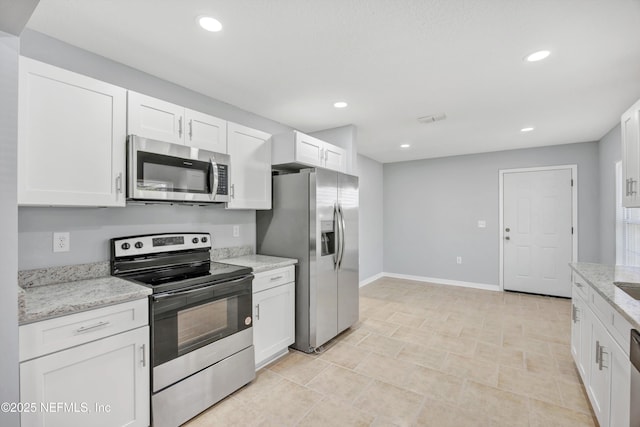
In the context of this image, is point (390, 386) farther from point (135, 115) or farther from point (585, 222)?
point (585, 222)

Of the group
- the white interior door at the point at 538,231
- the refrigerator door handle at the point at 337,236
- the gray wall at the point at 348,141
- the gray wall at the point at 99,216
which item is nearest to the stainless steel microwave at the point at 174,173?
the gray wall at the point at 99,216

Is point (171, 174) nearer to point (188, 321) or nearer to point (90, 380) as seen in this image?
point (188, 321)

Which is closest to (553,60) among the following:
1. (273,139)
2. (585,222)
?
(273,139)

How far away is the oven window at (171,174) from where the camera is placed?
6.52 ft

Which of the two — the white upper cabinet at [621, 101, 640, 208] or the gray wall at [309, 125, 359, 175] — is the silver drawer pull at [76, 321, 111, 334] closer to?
the gray wall at [309, 125, 359, 175]

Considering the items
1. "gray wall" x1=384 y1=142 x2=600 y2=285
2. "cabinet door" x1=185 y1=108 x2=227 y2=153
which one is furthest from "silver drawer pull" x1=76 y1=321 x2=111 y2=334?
"gray wall" x1=384 y1=142 x2=600 y2=285

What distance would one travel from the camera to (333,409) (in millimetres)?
2068

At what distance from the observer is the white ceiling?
1.64 m

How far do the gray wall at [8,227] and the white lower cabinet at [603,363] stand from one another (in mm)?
2621

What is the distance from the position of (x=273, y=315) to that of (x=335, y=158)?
1.85 m

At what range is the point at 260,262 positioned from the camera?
8.84ft

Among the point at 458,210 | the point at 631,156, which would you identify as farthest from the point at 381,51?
the point at 458,210

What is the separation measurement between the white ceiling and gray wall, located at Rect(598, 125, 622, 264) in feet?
2.28

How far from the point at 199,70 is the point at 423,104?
2.08m
